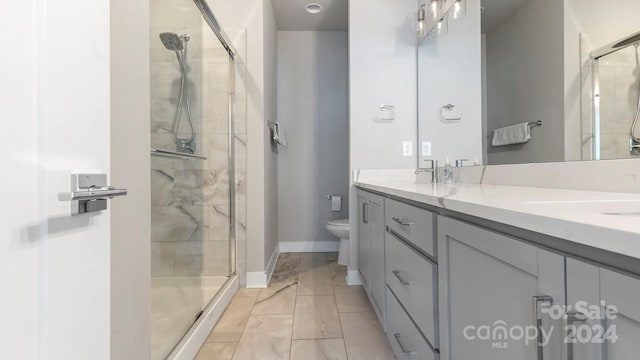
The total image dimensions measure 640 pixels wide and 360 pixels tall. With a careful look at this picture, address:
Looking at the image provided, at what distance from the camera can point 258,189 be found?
242cm

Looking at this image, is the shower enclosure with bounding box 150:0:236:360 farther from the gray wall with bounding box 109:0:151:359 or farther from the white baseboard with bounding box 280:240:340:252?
the white baseboard with bounding box 280:240:340:252

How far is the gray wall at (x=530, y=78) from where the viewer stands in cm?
113

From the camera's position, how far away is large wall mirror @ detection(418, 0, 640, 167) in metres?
0.91

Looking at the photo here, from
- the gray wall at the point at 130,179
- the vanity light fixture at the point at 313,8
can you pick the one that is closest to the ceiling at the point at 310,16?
the vanity light fixture at the point at 313,8

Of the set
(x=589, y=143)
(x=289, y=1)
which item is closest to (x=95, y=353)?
(x=589, y=143)

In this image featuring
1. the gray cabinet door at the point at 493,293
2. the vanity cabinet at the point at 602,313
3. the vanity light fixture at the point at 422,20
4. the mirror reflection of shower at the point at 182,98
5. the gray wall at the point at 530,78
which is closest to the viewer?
the vanity cabinet at the point at 602,313

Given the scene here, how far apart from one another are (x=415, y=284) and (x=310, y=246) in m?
2.47

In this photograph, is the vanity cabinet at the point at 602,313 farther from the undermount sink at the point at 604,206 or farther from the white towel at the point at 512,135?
the white towel at the point at 512,135

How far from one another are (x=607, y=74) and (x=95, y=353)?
61.7 inches

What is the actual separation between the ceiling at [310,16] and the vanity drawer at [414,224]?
235 centimetres

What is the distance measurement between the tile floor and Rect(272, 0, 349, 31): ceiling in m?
2.59

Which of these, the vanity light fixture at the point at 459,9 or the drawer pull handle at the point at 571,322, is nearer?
the drawer pull handle at the point at 571,322

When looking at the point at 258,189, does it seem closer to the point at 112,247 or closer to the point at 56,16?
the point at 112,247

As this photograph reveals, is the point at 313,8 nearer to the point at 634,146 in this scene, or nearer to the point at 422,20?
the point at 422,20
